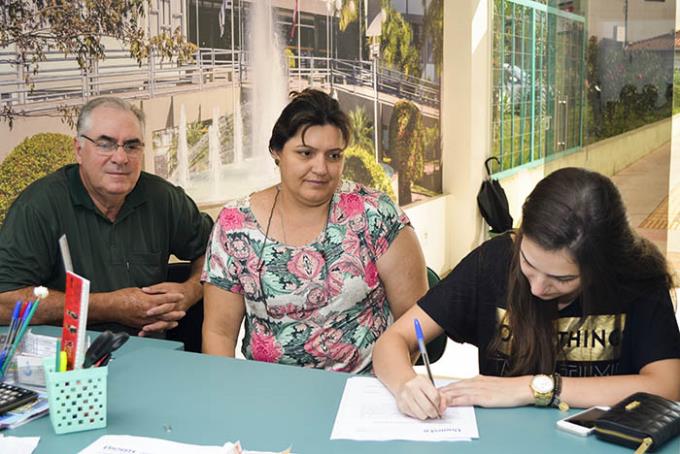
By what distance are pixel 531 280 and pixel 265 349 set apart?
93 centimetres

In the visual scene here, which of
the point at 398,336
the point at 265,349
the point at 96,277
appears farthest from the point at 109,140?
the point at 398,336

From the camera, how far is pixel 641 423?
1.45 m

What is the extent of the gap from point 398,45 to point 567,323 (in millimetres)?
4225

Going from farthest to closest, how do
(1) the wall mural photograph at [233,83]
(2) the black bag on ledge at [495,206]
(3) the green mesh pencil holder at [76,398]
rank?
1. (2) the black bag on ledge at [495,206]
2. (1) the wall mural photograph at [233,83]
3. (3) the green mesh pencil holder at [76,398]

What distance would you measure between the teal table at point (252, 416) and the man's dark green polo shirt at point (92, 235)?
0.70 m

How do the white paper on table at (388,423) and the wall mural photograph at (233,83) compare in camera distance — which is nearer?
the white paper on table at (388,423)

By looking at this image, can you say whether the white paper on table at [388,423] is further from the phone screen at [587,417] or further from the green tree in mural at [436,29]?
the green tree in mural at [436,29]

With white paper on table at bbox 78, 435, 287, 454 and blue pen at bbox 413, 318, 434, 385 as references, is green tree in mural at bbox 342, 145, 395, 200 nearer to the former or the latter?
blue pen at bbox 413, 318, 434, 385

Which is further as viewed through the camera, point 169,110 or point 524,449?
point 169,110

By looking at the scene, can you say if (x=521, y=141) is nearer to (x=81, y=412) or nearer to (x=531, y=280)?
(x=531, y=280)

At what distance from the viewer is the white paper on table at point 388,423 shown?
1.51 m

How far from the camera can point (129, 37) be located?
10.9 feet

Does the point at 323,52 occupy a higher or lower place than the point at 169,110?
higher

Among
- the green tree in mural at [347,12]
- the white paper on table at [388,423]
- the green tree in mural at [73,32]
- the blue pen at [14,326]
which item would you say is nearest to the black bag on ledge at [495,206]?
the green tree in mural at [347,12]
